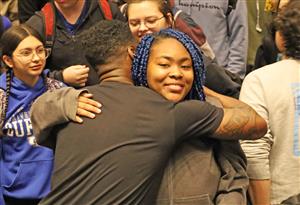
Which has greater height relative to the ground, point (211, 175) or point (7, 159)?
point (211, 175)

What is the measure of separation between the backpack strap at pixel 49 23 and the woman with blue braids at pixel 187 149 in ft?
3.73

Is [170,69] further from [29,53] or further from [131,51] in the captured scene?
[29,53]

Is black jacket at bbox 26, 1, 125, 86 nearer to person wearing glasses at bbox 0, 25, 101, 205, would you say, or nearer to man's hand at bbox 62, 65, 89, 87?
man's hand at bbox 62, 65, 89, 87

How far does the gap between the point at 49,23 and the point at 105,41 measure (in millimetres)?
1146

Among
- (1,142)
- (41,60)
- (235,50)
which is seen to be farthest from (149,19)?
(235,50)

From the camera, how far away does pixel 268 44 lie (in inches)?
133

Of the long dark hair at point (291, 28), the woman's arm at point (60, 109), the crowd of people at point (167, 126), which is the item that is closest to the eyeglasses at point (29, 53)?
the crowd of people at point (167, 126)

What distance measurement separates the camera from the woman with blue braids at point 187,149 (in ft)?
6.08

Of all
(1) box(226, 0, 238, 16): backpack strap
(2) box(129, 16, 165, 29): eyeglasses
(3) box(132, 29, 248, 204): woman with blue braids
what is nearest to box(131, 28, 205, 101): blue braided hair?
(3) box(132, 29, 248, 204): woman with blue braids

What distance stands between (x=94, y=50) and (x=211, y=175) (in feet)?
1.89

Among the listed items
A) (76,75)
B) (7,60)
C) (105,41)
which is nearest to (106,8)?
(76,75)

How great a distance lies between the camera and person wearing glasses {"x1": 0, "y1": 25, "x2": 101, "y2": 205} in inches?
110

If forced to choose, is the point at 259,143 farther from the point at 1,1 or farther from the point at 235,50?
the point at 1,1

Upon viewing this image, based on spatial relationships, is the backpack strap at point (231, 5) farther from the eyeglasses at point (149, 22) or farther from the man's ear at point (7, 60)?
the man's ear at point (7, 60)
